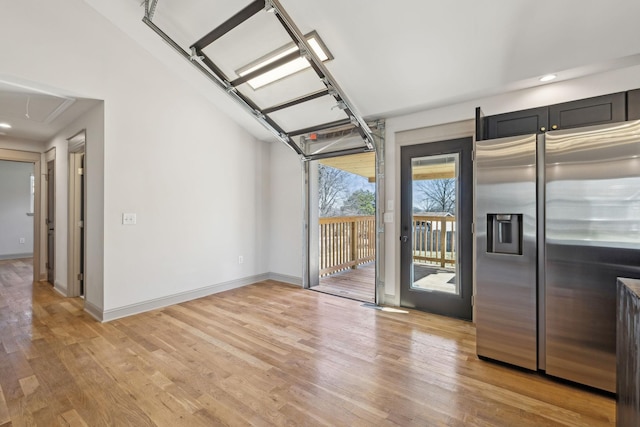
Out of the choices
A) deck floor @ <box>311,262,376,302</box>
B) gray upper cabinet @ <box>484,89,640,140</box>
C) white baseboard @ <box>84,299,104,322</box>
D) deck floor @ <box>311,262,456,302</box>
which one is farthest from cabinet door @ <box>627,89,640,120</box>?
white baseboard @ <box>84,299,104,322</box>

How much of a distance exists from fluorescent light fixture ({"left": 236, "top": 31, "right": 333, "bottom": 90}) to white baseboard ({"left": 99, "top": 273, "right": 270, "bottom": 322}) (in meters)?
2.86

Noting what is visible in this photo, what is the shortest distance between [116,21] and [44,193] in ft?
11.7

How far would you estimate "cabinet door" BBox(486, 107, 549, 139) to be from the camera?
2.35 metres

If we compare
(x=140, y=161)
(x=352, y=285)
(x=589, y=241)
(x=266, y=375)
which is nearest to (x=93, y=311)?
(x=140, y=161)

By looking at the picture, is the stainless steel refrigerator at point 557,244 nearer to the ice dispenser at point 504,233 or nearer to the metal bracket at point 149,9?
the ice dispenser at point 504,233

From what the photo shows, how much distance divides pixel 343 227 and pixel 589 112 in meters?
3.98

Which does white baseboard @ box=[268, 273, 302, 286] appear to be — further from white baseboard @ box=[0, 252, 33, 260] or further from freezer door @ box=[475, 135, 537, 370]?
white baseboard @ box=[0, 252, 33, 260]

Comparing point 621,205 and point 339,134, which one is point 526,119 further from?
point 339,134

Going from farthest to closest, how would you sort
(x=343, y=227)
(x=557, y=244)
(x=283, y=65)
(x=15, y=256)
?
(x=15, y=256) < (x=343, y=227) < (x=283, y=65) < (x=557, y=244)

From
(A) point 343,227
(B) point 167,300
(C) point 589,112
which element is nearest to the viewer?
(C) point 589,112

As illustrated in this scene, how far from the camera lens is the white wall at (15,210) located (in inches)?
273

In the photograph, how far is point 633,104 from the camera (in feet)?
6.85

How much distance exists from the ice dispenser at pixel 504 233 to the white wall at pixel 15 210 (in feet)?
32.9

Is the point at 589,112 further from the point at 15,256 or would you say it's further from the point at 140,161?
the point at 15,256
